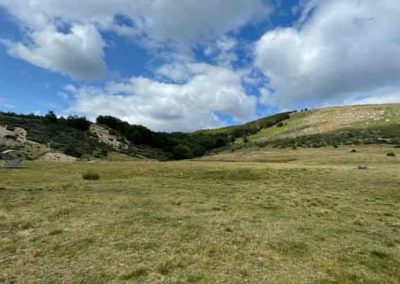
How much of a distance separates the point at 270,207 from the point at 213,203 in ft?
11.0

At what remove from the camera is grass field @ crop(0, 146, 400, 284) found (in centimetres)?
1279

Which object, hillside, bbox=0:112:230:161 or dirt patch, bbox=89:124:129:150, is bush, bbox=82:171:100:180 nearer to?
hillside, bbox=0:112:230:161

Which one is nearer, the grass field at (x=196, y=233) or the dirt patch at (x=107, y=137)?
the grass field at (x=196, y=233)

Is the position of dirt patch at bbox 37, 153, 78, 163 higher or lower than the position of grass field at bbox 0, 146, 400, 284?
higher

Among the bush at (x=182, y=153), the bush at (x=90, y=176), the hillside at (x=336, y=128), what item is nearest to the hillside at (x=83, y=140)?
the bush at (x=182, y=153)

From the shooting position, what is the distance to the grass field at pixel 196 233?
12.8m

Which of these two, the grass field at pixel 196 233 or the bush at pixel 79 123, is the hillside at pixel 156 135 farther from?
the grass field at pixel 196 233

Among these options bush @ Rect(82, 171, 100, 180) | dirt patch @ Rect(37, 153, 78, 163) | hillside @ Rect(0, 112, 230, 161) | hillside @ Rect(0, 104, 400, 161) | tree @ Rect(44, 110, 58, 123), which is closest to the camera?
bush @ Rect(82, 171, 100, 180)

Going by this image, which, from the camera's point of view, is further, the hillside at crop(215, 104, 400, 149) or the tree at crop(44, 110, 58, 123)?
the tree at crop(44, 110, 58, 123)

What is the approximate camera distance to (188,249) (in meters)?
14.9

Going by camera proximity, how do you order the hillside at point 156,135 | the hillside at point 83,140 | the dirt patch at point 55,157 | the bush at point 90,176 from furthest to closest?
1. the hillside at point 156,135
2. the hillside at point 83,140
3. the dirt patch at point 55,157
4. the bush at point 90,176

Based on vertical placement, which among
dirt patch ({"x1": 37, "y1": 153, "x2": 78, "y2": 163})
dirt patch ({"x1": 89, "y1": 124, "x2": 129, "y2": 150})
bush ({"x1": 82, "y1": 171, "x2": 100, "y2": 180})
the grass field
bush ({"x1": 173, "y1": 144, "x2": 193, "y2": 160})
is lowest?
the grass field

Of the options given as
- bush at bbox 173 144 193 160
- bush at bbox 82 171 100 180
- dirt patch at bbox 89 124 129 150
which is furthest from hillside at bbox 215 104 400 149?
bush at bbox 82 171 100 180

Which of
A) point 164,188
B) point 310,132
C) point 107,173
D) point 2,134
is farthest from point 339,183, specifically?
point 310,132
